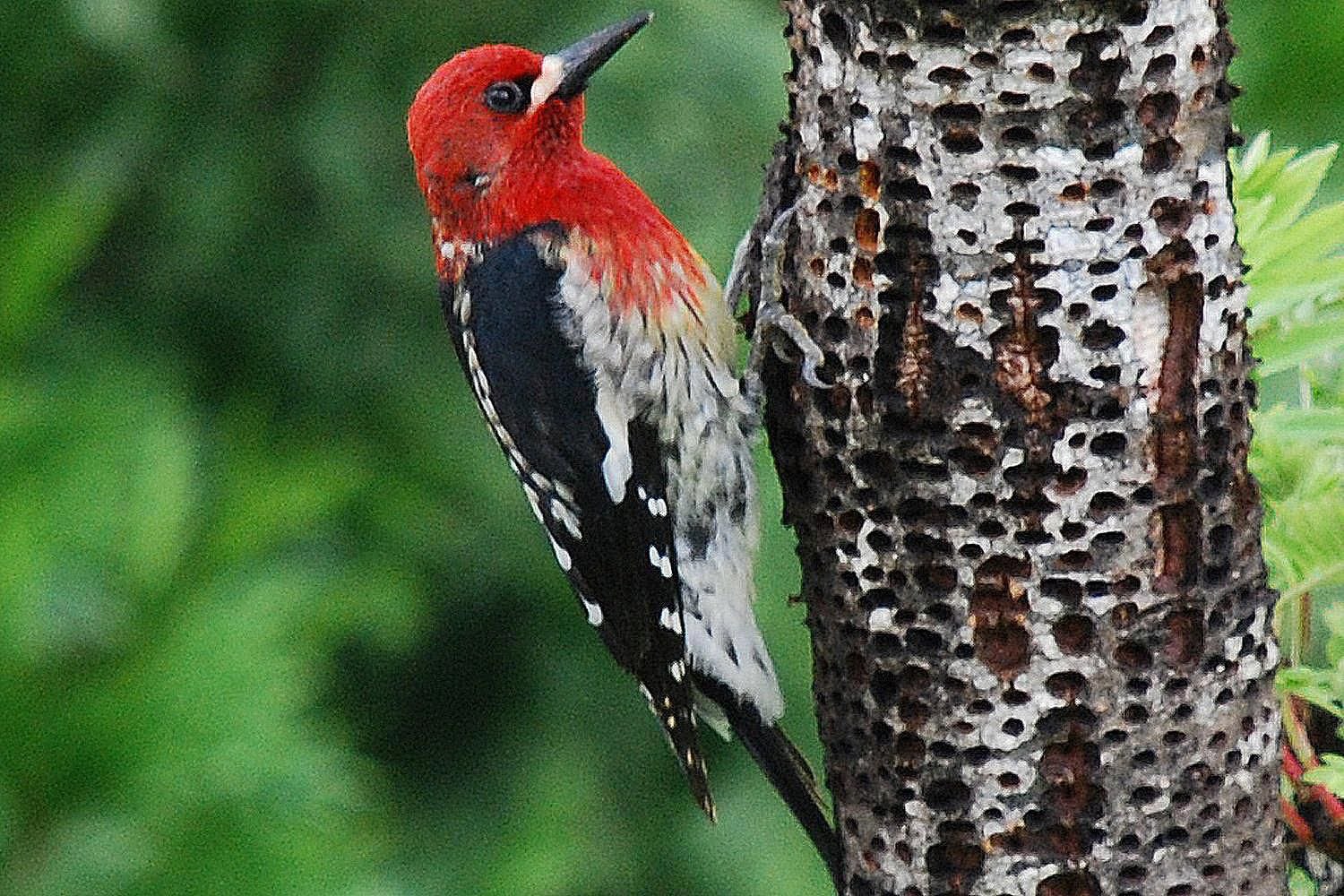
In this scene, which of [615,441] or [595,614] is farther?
[595,614]

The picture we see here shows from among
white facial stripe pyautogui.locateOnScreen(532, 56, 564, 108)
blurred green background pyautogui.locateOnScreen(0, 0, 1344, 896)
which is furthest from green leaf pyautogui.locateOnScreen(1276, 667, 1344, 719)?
blurred green background pyautogui.locateOnScreen(0, 0, 1344, 896)

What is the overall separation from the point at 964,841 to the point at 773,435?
56 centimetres

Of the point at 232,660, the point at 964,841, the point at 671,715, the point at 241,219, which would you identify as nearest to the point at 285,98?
the point at 241,219

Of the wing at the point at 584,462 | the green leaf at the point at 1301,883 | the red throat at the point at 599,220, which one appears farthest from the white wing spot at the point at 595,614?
the green leaf at the point at 1301,883

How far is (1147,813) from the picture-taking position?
7.15 feet

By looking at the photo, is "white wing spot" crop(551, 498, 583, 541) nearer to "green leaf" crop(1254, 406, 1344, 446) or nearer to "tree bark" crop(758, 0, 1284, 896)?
"tree bark" crop(758, 0, 1284, 896)

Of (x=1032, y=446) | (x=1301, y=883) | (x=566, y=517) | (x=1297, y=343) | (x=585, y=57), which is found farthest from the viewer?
(x=566, y=517)

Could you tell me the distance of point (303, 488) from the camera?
3875 mm

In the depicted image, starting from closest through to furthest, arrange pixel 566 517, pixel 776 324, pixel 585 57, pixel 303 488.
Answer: pixel 776 324
pixel 585 57
pixel 566 517
pixel 303 488

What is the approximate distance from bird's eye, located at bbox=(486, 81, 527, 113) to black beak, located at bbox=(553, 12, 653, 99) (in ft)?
0.21

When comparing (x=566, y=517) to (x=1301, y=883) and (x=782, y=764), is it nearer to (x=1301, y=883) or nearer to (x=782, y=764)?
(x=782, y=764)

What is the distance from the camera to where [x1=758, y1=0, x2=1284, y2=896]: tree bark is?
6.46ft

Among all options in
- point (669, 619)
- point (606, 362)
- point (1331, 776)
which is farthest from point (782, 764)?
point (1331, 776)

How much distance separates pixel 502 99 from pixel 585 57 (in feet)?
0.51
